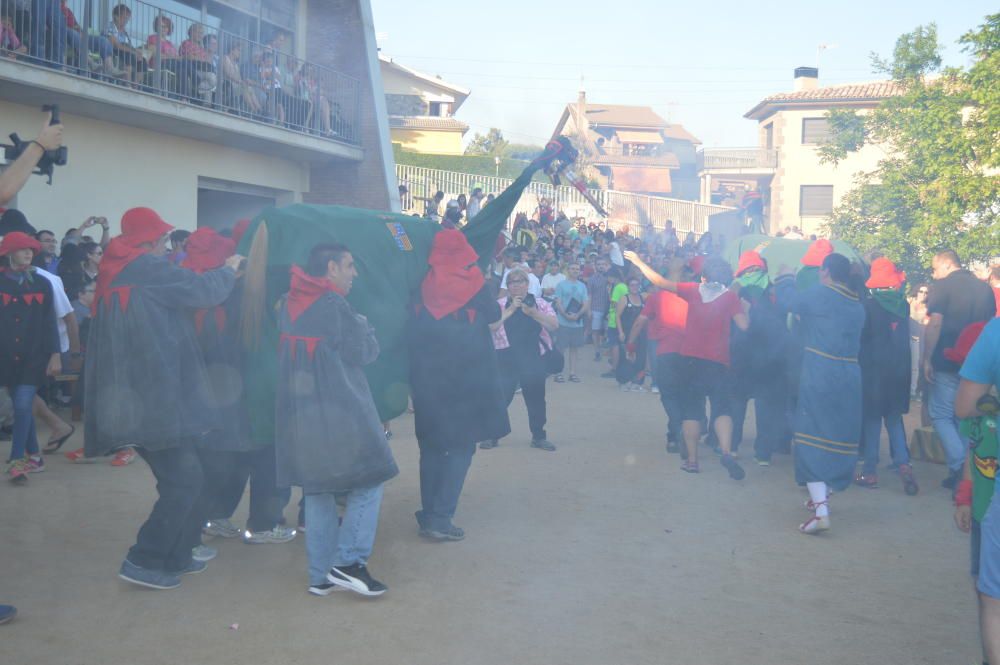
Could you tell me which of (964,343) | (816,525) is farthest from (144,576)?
(964,343)

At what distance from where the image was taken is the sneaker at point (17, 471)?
7.49 metres

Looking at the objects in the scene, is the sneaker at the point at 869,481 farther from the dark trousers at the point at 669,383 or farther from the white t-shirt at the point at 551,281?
the white t-shirt at the point at 551,281

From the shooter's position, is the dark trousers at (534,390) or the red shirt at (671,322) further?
the dark trousers at (534,390)

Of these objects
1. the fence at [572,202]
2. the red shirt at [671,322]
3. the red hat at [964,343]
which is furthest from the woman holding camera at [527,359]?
the fence at [572,202]

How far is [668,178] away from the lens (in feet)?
189

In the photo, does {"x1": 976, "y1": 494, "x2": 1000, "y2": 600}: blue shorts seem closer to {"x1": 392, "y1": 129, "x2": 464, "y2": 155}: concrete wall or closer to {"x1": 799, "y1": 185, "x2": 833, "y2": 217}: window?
{"x1": 392, "y1": 129, "x2": 464, "y2": 155}: concrete wall

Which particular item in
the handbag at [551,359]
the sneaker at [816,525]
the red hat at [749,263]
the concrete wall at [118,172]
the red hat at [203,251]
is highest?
the concrete wall at [118,172]

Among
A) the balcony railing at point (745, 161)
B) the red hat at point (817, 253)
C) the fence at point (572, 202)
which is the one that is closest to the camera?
the red hat at point (817, 253)

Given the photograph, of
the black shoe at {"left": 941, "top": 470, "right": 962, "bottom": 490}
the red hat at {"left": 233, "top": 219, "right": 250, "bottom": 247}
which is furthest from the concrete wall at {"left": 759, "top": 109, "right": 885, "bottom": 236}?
the red hat at {"left": 233, "top": 219, "right": 250, "bottom": 247}

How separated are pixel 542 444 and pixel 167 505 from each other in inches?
202

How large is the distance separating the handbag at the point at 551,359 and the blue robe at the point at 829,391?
129 inches

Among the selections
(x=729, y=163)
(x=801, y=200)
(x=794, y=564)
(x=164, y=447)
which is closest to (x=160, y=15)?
(x=164, y=447)

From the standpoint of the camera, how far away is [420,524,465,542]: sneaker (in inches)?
252

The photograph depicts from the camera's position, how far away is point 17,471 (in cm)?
750
